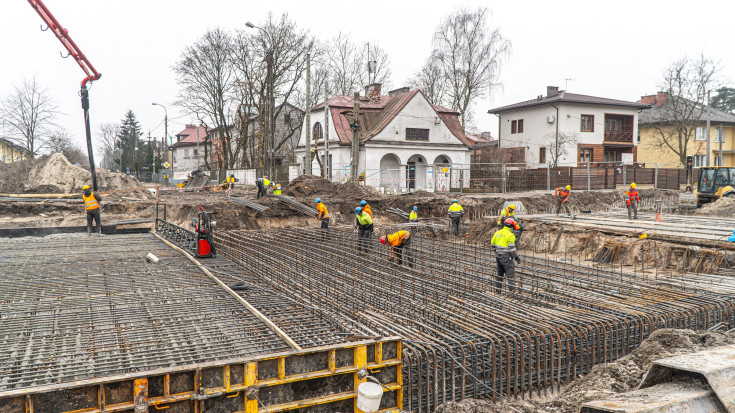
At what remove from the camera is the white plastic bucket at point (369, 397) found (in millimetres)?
4113

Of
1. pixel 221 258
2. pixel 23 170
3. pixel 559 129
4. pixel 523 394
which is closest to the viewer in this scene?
pixel 523 394

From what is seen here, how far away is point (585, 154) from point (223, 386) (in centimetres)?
3400

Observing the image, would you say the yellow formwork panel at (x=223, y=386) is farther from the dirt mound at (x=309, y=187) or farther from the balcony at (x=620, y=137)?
the balcony at (x=620, y=137)

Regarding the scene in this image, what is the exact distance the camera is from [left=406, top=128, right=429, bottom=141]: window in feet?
100

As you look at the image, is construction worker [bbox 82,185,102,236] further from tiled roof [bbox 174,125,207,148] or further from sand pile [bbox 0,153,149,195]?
tiled roof [bbox 174,125,207,148]

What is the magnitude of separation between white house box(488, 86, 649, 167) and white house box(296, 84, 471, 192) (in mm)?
5928

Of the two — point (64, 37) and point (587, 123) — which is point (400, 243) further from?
point (587, 123)

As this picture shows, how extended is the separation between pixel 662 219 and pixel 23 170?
92.7 ft

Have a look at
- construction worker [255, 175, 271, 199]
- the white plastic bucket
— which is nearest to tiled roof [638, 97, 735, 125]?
construction worker [255, 175, 271, 199]

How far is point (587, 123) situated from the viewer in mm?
33594

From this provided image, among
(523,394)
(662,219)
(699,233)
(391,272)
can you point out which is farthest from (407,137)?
(523,394)

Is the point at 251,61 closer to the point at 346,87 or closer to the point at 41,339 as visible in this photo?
the point at 346,87

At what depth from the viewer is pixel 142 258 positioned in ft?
31.6

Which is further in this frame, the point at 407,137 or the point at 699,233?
the point at 407,137
